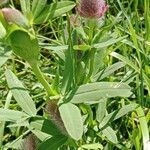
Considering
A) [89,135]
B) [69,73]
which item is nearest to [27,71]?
[89,135]

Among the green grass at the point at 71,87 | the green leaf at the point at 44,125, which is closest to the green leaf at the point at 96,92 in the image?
the green grass at the point at 71,87

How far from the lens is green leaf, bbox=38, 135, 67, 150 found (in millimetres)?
1238

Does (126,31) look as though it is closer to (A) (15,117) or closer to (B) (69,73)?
(B) (69,73)

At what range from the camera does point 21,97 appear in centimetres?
129

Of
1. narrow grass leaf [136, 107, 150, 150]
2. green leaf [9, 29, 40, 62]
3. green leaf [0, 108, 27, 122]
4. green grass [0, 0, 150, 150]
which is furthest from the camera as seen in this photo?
narrow grass leaf [136, 107, 150, 150]

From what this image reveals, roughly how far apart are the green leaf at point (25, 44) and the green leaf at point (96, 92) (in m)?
0.17

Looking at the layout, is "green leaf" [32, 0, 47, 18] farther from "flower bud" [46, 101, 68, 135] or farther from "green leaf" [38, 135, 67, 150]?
"green leaf" [38, 135, 67, 150]

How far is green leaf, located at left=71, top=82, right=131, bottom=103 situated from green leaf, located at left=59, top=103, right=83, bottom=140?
0.14ft

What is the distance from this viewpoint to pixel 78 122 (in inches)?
43.8

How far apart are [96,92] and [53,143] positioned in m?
0.19

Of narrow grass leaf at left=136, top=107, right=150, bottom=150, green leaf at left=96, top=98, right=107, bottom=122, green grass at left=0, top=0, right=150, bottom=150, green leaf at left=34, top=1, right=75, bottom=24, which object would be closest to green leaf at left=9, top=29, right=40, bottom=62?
green grass at left=0, top=0, right=150, bottom=150

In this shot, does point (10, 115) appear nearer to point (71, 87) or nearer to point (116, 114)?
point (71, 87)

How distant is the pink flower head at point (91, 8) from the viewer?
1202 millimetres

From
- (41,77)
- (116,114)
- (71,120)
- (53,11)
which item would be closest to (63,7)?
(53,11)
